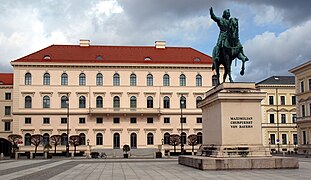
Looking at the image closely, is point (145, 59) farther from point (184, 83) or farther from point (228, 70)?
point (228, 70)

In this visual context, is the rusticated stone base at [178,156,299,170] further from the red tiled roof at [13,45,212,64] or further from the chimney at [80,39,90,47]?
the chimney at [80,39,90,47]

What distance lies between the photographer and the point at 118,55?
274ft

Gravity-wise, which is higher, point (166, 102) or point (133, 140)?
point (166, 102)

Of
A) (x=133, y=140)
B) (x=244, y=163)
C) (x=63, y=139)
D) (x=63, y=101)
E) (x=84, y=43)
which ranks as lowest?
(x=133, y=140)

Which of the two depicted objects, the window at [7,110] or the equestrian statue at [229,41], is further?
the window at [7,110]

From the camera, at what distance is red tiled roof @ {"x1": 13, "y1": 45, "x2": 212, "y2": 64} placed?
80500 mm

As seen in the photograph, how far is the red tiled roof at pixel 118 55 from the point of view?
80.5 metres

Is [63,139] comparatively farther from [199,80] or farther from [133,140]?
[199,80]

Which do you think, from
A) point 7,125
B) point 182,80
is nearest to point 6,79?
point 7,125

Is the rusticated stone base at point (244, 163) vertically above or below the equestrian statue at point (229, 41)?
below

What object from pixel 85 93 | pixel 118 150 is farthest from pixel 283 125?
pixel 85 93

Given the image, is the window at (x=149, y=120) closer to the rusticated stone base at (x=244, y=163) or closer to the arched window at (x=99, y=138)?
the arched window at (x=99, y=138)

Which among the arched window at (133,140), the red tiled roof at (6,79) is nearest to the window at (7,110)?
the red tiled roof at (6,79)

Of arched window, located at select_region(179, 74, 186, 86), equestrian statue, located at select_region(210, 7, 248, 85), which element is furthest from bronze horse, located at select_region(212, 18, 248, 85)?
arched window, located at select_region(179, 74, 186, 86)
